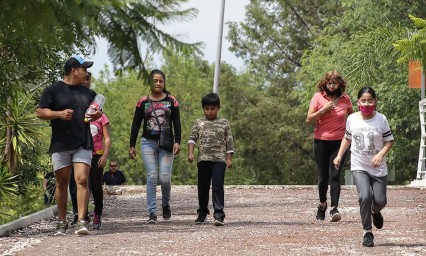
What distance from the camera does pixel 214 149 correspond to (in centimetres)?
1227

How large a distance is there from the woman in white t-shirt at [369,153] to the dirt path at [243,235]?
41 cm

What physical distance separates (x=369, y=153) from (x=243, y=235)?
168 cm

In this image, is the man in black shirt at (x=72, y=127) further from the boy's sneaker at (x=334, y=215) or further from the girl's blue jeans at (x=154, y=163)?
the boy's sneaker at (x=334, y=215)

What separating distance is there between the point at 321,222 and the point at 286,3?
2087 inches

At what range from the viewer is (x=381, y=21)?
38.5 metres

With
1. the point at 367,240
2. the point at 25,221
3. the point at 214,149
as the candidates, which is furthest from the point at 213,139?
the point at 367,240

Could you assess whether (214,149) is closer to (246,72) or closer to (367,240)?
(367,240)

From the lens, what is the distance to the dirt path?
961 centimetres

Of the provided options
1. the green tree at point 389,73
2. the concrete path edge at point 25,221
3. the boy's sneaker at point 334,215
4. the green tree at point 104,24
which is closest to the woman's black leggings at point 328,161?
the boy's sneaker at point 334,215

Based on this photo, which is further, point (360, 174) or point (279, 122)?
point (279, 122)

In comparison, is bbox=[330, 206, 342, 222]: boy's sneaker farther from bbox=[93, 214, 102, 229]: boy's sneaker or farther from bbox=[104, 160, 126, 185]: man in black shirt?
bbox=[104, 160, 126, 185]: man in black shirt

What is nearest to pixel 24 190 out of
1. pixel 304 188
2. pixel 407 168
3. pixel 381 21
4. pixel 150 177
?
pixel 304 188

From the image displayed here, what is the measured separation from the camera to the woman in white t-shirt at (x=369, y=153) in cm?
991

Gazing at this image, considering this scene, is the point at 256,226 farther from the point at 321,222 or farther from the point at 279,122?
the point at 279,122
